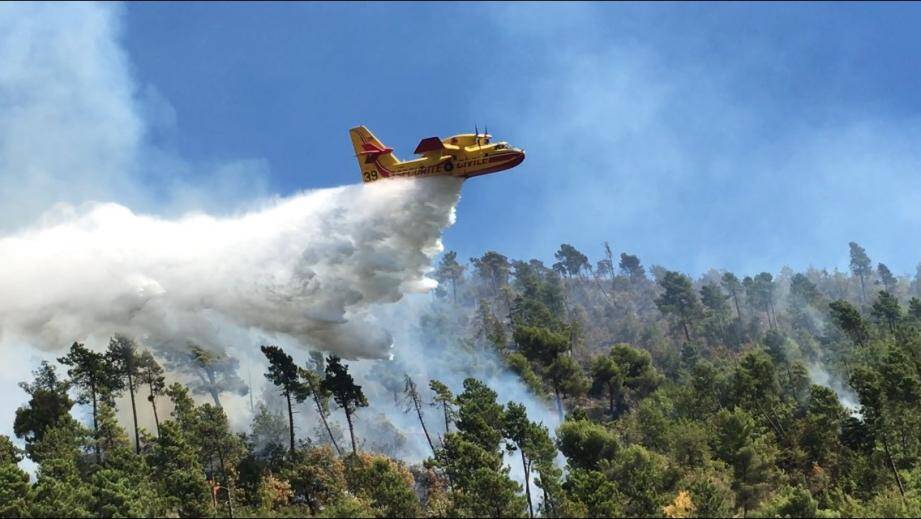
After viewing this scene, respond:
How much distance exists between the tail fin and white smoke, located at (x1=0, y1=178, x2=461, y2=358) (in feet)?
6.99

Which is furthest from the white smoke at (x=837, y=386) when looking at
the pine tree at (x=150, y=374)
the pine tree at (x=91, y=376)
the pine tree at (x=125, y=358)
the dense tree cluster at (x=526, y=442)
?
the pine tree at (x=91, y=376)

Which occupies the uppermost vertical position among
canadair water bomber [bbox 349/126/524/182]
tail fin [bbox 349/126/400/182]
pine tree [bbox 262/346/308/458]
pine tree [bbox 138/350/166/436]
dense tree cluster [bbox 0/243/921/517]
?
tail fin [bbox 349/126/400/182]

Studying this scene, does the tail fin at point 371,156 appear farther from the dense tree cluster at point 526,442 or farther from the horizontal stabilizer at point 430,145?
the dense tree cluster at point 526,442

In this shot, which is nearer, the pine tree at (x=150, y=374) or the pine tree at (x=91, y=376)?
the pine tree at (x=91, y=376)

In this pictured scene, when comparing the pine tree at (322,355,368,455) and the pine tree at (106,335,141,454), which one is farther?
the pine tree at (106,335,141,454)

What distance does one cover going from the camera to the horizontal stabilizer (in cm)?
4616

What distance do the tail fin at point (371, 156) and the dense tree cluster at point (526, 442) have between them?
16226mm

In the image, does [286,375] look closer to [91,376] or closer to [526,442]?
[91,376]

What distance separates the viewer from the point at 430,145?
46.3 m

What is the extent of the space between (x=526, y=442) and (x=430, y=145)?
21.2 metres

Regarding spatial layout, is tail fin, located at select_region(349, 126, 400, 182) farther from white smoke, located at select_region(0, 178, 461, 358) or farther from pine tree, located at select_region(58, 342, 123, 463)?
pine tree, located at select_region(58, 342, 123, 463)

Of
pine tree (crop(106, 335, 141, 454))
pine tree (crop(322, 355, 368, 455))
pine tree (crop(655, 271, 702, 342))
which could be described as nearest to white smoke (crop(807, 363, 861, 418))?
pine tree (crop(655, 271, 702, 342))

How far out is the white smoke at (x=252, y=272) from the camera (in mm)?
45031

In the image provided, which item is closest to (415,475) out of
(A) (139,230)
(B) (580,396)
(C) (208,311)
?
(B) (580,396)
